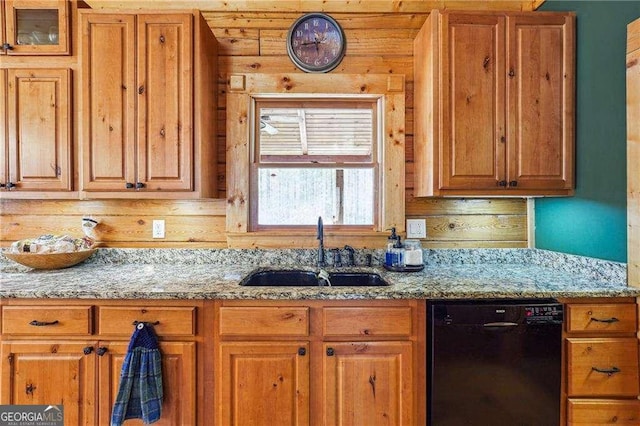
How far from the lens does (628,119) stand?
1.58 m

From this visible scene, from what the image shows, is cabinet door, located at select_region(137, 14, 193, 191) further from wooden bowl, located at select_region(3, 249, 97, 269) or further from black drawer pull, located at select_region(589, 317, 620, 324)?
black drawer pull, located at select_region(589, 317, 620, 324)

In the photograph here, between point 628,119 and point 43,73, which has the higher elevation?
point 43,73

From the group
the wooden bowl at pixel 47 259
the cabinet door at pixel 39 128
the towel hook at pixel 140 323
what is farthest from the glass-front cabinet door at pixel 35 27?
the towel hook at pixel 140 323

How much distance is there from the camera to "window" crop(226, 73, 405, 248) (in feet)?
7.19

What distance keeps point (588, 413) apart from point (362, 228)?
4.65 feet

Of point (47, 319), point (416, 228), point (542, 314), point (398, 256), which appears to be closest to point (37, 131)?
point (47, 319)

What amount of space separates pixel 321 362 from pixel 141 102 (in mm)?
1643

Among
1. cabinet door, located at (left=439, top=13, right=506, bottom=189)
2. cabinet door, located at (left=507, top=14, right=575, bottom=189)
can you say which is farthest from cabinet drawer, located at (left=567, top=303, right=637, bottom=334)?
cabinet door, located at (left=439, top=13, right=506, bottom=189)

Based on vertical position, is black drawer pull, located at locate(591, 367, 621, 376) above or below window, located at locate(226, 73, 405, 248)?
below

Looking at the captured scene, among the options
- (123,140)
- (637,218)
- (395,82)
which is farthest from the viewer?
(395,82)

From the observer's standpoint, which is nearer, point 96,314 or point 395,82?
point 96,314

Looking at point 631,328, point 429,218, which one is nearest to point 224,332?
point 429,218

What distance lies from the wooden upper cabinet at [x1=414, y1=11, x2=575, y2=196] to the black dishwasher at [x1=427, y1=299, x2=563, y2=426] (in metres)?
0.69

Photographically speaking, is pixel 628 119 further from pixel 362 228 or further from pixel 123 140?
pixel 123 140
